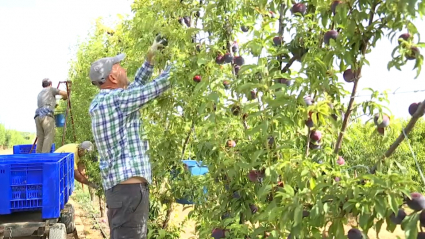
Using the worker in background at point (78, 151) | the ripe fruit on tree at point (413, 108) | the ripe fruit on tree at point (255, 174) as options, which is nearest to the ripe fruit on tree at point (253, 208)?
the ripe fruit on tree at point (255, 174)

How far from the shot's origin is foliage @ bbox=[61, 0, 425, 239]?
1228 mm

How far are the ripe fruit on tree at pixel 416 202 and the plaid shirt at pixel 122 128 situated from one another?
56.4 inches

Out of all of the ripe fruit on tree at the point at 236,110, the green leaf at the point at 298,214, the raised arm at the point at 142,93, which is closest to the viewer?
the green leaf at the point at 298,214

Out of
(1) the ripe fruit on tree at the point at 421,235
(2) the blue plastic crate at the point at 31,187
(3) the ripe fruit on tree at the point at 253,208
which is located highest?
(1) the ripe fruit on tree at the point at 421,235

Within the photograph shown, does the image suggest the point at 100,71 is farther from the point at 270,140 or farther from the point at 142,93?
the point at 270,140

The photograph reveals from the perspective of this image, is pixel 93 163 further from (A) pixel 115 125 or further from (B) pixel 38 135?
(A) pixel 115 125

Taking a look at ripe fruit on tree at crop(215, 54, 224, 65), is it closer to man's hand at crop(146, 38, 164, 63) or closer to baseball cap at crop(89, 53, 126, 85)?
man's hand at crop(146, 38, 164, 63)

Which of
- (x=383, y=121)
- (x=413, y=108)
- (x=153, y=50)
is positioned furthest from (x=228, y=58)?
(x=413, y=108)

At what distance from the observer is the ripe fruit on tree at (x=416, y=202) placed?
1.08 metres

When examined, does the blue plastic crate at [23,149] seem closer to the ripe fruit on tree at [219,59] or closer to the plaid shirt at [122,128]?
the plaid shirt at [122,128]

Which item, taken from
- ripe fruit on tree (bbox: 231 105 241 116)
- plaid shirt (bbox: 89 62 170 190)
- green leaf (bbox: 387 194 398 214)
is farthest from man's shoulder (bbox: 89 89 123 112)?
green leaf (bbox: 387 194 398 214)

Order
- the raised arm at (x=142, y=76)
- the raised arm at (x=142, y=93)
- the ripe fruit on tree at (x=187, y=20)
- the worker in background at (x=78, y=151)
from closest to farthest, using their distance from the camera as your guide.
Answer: the raised arm at (x=142, y=93), the raised arm at (x=142, y=76), the ripe fruit on tree at (x=187, y=20), the worker in background at (x=78, y=151)

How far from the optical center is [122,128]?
2385 mm

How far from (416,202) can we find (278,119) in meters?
0.54
